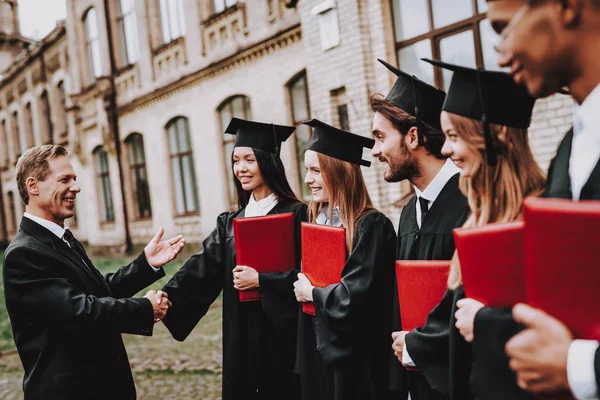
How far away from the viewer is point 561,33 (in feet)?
4.22

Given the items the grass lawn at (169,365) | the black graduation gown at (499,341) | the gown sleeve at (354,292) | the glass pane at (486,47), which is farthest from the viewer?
the glass pane at (486,47)

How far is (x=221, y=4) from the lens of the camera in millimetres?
12078

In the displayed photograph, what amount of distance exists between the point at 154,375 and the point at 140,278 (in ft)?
9.98

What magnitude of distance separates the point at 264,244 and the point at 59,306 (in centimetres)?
122

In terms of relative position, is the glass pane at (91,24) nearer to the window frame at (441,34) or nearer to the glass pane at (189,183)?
the glass pane at (189,183)

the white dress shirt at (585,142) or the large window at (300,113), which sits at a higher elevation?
the large window at (300,113)

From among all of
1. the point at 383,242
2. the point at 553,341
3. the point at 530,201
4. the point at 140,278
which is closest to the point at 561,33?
the point at 530,201

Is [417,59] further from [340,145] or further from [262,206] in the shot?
[340,145]

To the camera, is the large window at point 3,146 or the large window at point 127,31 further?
the large window at point 3,146

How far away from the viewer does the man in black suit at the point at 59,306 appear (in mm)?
2768

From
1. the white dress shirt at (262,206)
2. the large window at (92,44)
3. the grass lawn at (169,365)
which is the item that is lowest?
the grass lawn at (169,365)

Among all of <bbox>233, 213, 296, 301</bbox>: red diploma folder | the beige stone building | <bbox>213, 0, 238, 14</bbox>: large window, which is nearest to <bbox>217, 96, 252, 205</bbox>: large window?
the beige stone building

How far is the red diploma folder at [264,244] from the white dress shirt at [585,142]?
216cm

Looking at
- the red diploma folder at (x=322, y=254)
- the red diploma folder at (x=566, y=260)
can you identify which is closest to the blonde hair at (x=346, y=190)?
the red diploma folder at (x=322, y=254)
